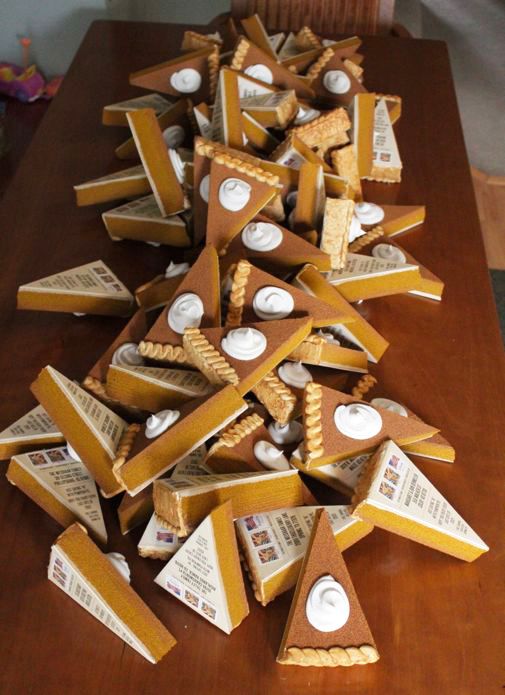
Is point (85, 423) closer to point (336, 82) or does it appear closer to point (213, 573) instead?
point (213, 573)

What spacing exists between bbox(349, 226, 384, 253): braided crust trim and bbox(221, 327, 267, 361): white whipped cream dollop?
37cm

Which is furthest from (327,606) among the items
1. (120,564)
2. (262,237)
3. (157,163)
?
(157,163)

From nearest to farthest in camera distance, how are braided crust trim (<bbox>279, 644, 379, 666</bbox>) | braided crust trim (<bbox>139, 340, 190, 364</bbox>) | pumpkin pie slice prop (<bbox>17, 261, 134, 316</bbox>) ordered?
1. braided crust trim (<bbox>279, 644, 379, 666</bbox>)
2. braided crust trim (<bbox>139, 340, 190, 364</bbox>)
3. pumpkin pie slice prop (<bbox>17, 261, 134, 316</bbox>)

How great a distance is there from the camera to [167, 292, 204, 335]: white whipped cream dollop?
1030 mm

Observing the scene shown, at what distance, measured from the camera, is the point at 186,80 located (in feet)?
5.13

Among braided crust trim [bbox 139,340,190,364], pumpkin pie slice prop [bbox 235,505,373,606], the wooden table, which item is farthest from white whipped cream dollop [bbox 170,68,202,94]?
pumpkin pie slice prop [bbox 235,505,373,606]

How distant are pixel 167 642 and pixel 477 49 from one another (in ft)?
11.9

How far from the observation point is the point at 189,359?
1.00 metres

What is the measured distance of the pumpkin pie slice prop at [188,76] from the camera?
5.13 feet

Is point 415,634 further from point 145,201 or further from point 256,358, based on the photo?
point 145,201

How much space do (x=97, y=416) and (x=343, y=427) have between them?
0.28 meters

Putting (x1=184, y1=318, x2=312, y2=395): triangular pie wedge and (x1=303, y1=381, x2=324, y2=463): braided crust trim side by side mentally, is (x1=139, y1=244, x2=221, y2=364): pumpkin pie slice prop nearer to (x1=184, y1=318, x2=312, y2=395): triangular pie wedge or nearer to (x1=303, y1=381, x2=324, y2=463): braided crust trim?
(x1=184, y1=318, x2=312, y2=395): triangular pie wedge

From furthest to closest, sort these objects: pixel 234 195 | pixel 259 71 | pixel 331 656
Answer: pixel 259 71 < pixel 234 195 < pixel 331 656

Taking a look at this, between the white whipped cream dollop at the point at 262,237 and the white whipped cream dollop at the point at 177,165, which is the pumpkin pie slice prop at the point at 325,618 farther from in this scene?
the white whipped cream dollop at the point at 177,165
